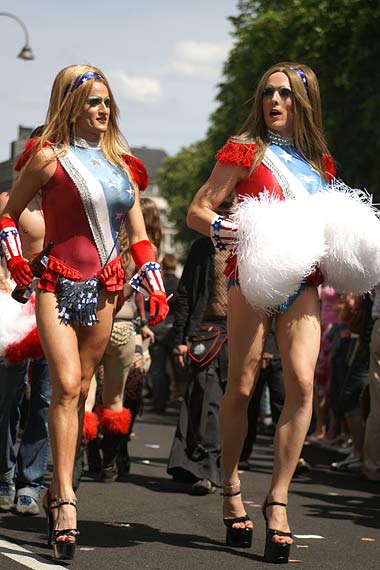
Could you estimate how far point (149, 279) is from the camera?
19.3ft

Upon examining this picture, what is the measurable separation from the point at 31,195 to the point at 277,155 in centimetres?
118

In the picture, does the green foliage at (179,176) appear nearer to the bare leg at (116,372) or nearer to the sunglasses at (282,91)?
the bare leg at (116,372)

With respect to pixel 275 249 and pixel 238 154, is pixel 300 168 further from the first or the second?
pixel 275 249

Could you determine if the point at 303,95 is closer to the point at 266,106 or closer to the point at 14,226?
the point at 266,106

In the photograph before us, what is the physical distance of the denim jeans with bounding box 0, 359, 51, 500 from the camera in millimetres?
7043

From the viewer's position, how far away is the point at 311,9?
27.4 meters

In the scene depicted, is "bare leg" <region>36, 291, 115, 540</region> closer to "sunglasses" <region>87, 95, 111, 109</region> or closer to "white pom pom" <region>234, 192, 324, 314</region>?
"white pom pom" <region>234, 192, 324, 314</region>

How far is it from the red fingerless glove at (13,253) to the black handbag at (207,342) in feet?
9.53

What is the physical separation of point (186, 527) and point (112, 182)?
6.39ft

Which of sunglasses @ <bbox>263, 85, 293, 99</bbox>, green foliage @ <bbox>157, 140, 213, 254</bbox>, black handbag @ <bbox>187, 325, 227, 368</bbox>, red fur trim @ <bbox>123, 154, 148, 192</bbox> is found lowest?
green foliage @ <bbox>157, 140, 213, 254</bbox>

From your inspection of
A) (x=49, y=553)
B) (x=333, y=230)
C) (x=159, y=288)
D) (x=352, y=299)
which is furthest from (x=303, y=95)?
(x=352, y=299)

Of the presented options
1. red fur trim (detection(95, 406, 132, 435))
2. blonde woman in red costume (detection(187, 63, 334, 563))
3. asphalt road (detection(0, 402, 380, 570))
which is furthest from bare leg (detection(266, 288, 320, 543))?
red fur trim (detection(95, 406, 132, 435))

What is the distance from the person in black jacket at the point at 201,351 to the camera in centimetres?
857

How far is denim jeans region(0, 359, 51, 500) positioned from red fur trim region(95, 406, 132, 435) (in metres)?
1.29
